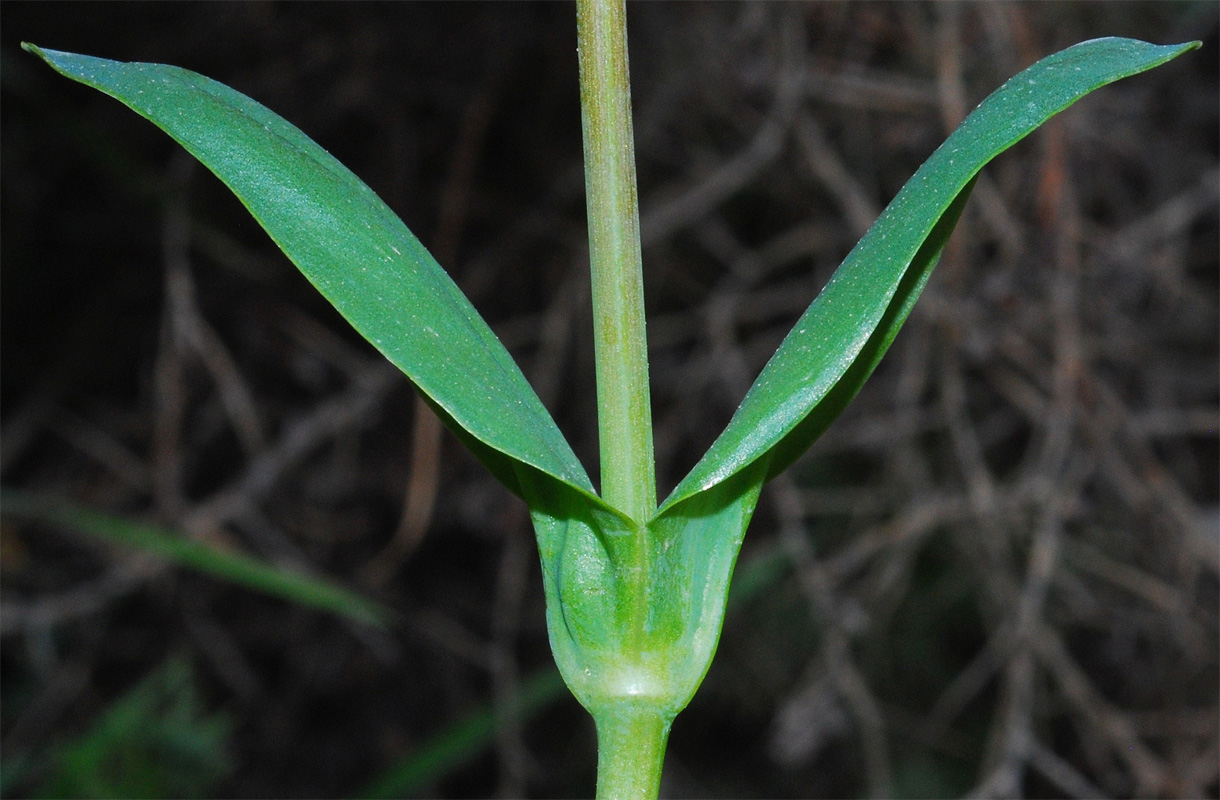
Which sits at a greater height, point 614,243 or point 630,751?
point 614,243

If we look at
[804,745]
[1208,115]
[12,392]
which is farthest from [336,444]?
[1208,115]

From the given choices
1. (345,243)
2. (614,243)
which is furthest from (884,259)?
(345,243)

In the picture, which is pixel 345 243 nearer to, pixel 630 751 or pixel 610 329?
pixel 610 329

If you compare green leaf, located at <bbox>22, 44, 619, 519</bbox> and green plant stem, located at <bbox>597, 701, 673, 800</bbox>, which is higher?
green leaf, located at <bbox>22, 44, 619, 519</bbox>

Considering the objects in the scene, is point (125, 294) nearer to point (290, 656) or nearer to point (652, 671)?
point (290, 656)
